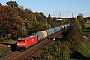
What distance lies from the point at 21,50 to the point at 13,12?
20699 millimetres

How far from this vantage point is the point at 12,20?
6419 cm

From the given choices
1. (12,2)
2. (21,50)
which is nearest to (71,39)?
(21,50)

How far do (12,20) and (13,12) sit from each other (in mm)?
3161

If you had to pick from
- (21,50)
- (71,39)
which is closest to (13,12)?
(21,50)

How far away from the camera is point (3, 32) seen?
63156 mm

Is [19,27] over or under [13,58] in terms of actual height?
over

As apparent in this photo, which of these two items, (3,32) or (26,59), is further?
(3,32)

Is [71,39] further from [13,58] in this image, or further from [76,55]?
[13,58]

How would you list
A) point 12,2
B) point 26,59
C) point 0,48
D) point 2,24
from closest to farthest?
point 26,59 → point 0,48 → point 2,24 → point 12,2

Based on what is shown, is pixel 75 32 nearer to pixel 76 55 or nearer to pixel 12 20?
pixel 76 55

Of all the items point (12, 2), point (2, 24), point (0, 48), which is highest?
point (12, 2)

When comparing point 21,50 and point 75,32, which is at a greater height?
point 75,32

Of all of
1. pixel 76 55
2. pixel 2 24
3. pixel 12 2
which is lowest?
pixel 76 55

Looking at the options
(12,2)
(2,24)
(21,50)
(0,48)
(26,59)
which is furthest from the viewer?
(12,2)
